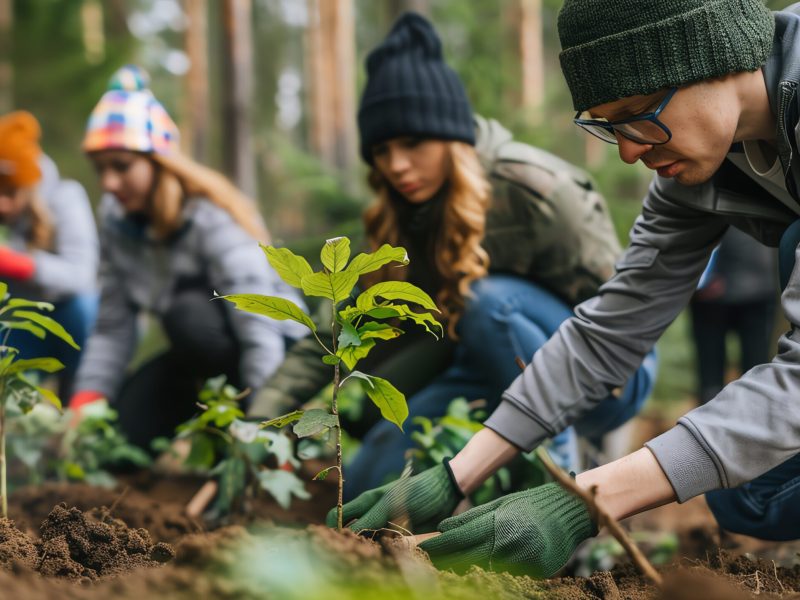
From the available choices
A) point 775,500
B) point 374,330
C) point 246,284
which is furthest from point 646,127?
point 246,284

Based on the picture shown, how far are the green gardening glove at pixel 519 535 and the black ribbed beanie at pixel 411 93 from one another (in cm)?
140

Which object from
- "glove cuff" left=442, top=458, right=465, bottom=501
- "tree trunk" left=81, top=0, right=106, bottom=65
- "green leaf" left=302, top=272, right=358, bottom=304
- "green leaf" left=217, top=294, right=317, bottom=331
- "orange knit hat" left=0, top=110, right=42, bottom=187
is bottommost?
"glove cuff" left=442, top=458, right=465, bottom=501

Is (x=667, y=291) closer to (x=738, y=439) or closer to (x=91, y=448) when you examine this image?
(x=738, y=439)

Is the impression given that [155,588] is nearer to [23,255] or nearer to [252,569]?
[252,569]

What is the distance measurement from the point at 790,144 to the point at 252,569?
1.23m

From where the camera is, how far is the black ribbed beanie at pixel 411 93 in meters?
2.56

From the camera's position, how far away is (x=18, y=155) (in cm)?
421

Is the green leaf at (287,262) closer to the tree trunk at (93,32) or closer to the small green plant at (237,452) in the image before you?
the small green plant at (237,452)

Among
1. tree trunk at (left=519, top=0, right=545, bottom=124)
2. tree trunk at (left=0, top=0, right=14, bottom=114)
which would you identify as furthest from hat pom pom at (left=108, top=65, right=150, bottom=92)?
tree trunk at (left=0, top=0, right=14, bottom=114)

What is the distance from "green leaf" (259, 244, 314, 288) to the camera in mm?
1375

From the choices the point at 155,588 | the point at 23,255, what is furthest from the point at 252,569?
the point at 23,255

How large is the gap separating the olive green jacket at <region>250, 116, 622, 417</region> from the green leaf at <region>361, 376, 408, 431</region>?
98cm

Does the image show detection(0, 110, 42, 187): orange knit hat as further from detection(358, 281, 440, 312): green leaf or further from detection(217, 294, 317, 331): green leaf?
detection(358, 281, 440, 312): green leaf

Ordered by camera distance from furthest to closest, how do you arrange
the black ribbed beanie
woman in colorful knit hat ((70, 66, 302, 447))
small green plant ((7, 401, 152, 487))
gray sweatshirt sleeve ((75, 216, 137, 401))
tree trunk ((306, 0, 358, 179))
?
tree trunk ((306, 0, 358, 179)) < gray sweatshirt sleeve ((75, 216, 137, 401)) < woman in colorful knit hat ((70, 66, 302, 447)) < small green plant ((7, 401, 152, 487)) < the black ribbed beanie
